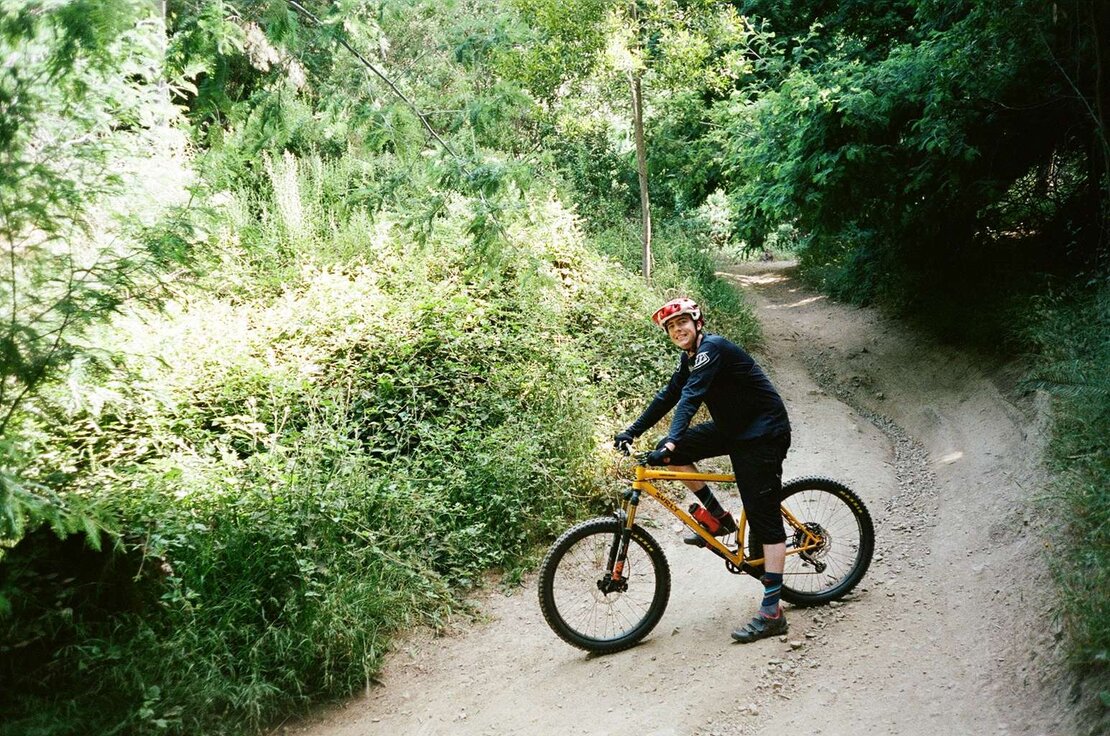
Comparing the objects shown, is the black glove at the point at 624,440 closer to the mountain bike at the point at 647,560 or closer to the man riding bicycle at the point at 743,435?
the man riding bicycle at the point at 743,435

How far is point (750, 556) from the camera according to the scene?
5508 mm

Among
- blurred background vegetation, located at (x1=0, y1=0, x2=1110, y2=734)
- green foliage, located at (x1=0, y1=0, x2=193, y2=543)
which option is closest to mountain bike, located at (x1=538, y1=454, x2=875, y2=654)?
blurred background vegetation, located at (x1=0, y1=0, x2=1110, y2=734)

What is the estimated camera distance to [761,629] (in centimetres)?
525

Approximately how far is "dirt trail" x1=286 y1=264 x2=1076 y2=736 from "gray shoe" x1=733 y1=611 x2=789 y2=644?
2.7 inches

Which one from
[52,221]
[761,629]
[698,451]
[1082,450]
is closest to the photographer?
[52,221]

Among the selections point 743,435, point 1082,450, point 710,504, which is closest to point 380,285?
point 710,504

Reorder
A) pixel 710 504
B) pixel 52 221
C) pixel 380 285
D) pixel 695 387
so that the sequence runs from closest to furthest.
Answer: pixel 52 221, pixel 695 387, pixel 710 504, pixel 380 285

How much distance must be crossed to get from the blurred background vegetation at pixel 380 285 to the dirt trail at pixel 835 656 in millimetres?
405

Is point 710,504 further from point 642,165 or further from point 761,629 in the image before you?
point 642,165

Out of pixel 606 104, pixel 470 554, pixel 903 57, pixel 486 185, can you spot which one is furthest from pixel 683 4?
pixel 470 554

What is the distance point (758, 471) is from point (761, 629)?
3.59 ft

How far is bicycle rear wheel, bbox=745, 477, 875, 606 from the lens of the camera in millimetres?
5590

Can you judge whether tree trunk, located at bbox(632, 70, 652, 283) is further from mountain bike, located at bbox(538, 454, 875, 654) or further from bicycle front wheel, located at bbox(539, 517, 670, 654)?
bicycle front wheel, located at bbox(539, 517, 670, 654)

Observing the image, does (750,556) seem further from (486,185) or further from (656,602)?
(486,185)
